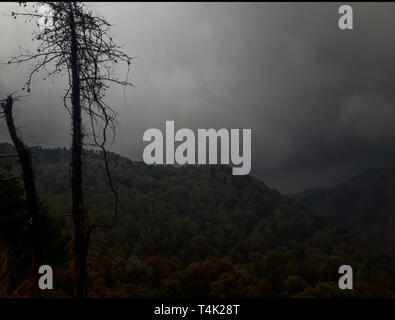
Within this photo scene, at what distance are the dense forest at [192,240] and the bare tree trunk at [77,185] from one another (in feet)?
0.49

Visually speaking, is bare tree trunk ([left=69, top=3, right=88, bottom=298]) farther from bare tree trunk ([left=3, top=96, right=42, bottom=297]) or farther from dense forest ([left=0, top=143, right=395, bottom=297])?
bare tree trunk ([left=3, top=96, right=42, bottom=297])

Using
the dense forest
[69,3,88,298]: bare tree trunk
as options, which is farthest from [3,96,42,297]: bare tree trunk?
[69,3,88,298]: bare tree trunk

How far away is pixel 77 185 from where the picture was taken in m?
5.02

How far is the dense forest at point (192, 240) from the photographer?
23.3 m

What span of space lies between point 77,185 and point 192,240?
85.8 m

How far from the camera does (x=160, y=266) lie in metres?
58.8

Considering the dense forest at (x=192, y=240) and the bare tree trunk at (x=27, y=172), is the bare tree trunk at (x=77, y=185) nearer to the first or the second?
the dense forest at (x=192, y=240)

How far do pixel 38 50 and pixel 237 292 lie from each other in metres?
45.7

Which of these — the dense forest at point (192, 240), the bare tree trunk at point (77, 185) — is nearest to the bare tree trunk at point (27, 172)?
the dense forest at point (192, 240)

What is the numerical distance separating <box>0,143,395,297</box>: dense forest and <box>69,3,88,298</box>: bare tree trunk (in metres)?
0.15

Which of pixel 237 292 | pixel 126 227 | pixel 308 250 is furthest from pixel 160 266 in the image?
pixel 308 250

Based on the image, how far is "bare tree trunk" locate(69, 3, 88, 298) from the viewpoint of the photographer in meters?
4.96
